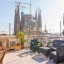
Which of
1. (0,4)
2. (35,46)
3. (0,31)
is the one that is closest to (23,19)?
(0,4)

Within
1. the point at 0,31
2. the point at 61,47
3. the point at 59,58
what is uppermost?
the point at 0,31

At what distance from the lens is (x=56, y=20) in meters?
13.6

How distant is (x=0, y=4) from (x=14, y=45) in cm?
846

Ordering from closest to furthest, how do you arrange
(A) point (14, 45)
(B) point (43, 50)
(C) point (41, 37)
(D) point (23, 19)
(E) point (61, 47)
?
(E) point (61, 47) < (B) point (43, 50) < (A) point (14, 45) < (C) point (41, 37) < (D) point (23, 19)

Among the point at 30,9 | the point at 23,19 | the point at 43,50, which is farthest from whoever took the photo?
the point at 23,19

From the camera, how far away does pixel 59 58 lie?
363 cm

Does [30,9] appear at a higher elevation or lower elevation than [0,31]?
higher

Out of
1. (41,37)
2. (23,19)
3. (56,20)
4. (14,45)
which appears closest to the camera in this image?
(14,45)

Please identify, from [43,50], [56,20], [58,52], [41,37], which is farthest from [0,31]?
[56,20]

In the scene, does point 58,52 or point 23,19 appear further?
point 23,19

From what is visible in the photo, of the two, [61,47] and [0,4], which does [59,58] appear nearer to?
[61,47]

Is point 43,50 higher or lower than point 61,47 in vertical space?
lower

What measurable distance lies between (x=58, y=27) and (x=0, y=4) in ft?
26.4

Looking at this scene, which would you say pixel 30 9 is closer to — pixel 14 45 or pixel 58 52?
pixel 14 45
